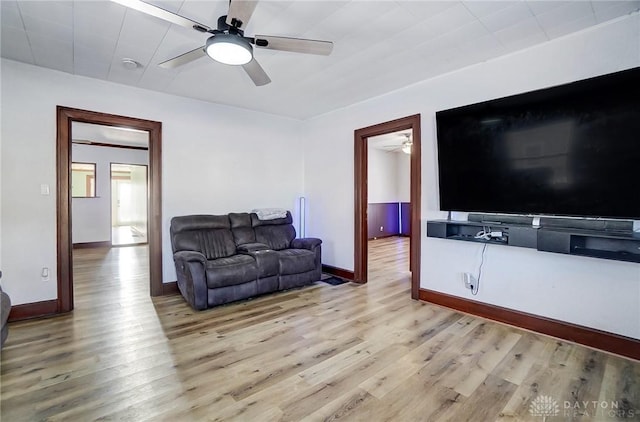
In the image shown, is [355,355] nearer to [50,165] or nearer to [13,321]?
[13,321]

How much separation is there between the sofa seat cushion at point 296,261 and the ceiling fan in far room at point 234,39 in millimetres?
2392

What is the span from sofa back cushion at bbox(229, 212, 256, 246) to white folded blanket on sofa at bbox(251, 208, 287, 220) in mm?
181

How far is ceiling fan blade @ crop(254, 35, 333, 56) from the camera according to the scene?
2150 millimetres

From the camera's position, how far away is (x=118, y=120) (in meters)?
3.68

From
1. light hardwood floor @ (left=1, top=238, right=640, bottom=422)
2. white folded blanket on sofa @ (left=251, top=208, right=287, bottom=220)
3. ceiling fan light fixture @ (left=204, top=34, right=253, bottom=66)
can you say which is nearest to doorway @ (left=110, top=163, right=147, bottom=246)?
white folded blanket on sofa @ (left=251, top=208, right=287, bottom=220)

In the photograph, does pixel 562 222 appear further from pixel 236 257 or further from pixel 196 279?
pixel 196 279

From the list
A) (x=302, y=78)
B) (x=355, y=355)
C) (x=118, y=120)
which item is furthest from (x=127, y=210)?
(x=355, y=355)

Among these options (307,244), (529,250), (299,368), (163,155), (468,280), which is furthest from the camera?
(307,244)

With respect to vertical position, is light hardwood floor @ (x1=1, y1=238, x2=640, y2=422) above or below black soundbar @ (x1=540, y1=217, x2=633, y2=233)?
below

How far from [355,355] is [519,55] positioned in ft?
10.2

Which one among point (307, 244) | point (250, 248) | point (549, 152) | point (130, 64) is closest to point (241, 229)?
point (250, 248)

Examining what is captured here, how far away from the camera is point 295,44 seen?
2.23m

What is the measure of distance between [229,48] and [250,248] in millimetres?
2624

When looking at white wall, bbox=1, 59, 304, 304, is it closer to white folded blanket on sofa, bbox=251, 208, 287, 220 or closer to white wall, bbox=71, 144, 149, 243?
white folded blanket on sofa, bbox=251, 208, 287, 220
